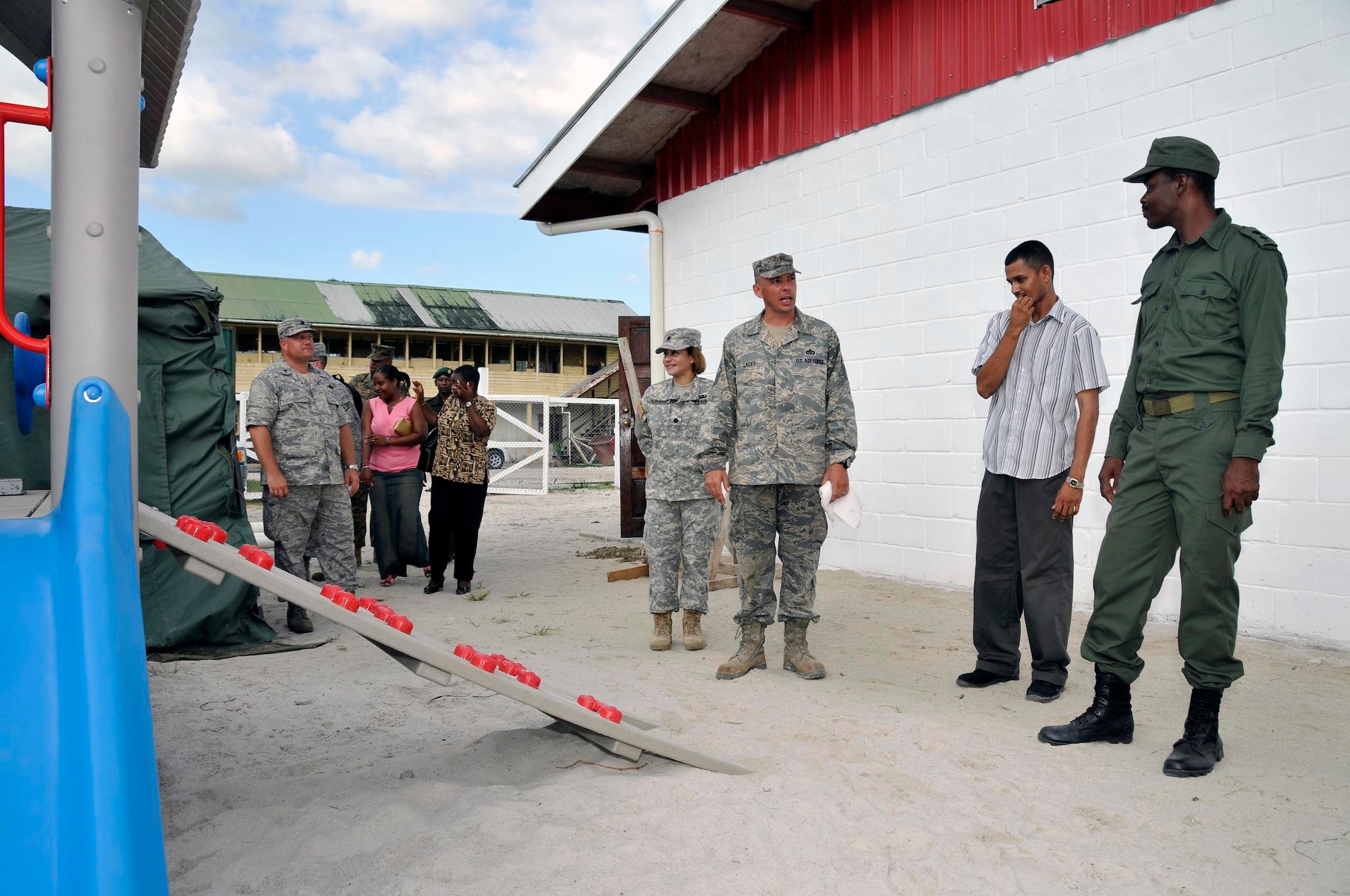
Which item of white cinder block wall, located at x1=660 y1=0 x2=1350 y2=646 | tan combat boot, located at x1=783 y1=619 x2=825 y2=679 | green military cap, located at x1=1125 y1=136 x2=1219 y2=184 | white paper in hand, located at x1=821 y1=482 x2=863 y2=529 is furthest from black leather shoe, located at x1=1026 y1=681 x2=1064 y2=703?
green military cap, located at x1=1125 y1=136 x2=1219 y2=184

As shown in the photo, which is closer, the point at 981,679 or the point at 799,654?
the point at 981,679

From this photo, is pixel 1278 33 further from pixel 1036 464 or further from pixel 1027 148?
pixel 1036 464

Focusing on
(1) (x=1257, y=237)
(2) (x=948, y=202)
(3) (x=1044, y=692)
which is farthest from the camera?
(2) (x=948, y=202)

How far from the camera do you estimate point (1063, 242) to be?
19.1 ft

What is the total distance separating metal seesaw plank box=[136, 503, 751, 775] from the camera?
2314 mm

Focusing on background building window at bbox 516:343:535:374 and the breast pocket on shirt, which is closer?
the breast pocket on shirt

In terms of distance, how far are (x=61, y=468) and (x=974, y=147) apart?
5946 millimetres

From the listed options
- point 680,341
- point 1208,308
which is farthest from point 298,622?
point 1208,308

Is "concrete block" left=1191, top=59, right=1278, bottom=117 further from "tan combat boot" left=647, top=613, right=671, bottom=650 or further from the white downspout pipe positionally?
the white downspout pipe

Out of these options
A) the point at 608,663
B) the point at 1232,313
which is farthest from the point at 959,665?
the point at 1232,313

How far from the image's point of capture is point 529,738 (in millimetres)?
3416

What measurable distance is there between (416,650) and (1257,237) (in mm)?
2891

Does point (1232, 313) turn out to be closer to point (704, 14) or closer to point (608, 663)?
point (608, 663)

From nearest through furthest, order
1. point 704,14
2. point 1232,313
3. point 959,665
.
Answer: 1. point 1232,313
2. point 959,665
3. point 704,14
